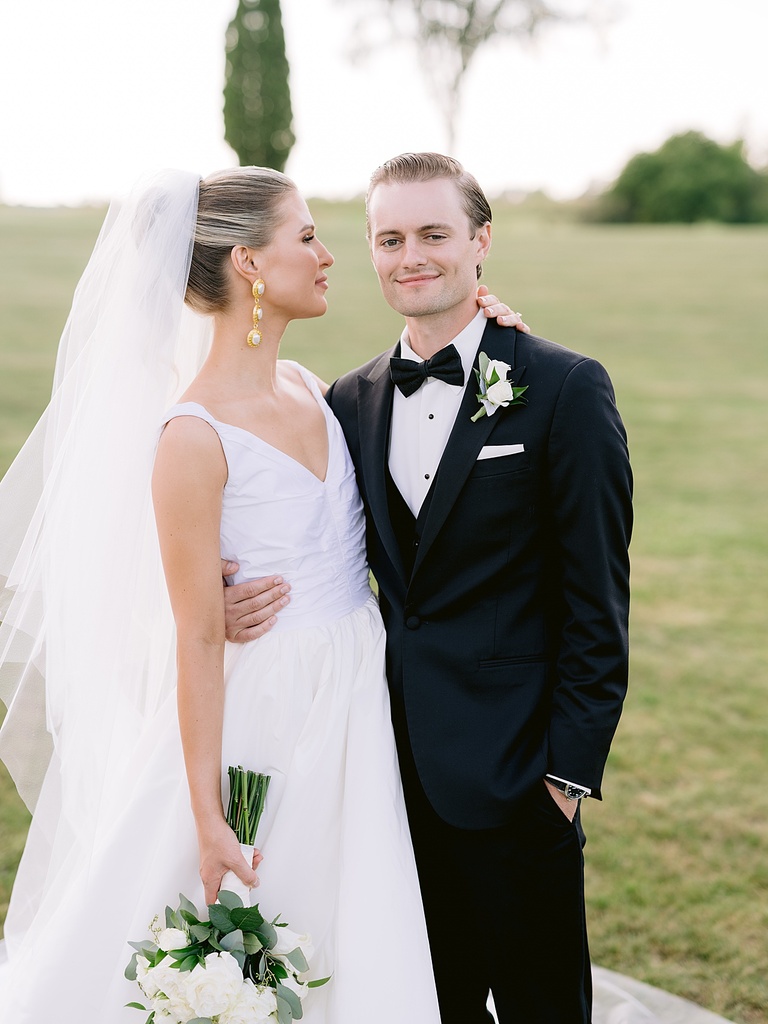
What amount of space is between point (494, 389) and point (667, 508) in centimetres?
789

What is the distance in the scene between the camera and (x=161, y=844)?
2.53m

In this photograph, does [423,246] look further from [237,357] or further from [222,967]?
[222,967]

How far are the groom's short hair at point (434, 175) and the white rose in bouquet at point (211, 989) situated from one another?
1896mm

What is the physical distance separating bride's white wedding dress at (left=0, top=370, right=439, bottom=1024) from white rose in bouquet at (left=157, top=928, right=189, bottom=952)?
0.75 ft

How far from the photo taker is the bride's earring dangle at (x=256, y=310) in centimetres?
262

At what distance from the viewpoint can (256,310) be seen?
8.68ft

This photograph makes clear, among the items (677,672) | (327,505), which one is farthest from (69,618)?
(677,672)

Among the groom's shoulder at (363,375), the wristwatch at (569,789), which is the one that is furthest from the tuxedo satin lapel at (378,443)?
the wristwatch at (569,789)

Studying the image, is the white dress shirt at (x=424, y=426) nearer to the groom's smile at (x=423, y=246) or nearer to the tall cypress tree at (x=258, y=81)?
the groom's smile at (x=423, y=246)

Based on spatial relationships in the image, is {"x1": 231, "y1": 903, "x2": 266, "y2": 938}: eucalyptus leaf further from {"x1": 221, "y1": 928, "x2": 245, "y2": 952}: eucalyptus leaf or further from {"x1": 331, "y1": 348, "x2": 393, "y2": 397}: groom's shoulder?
{"x1": 331, "y1": 348, "x2": 393, "y2": 397}: groom's shoulder

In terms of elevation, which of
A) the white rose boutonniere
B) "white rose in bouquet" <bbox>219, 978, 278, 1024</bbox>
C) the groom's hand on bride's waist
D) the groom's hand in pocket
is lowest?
"white rose in bouquet" <bbox>219, 978, 278, 1024</bbox>

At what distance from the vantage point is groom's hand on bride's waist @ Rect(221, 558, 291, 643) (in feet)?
8.47

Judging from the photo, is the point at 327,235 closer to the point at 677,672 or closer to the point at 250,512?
the point at 677,672

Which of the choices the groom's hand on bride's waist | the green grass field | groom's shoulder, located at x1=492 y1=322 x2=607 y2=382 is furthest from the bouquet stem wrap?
the green grass field
